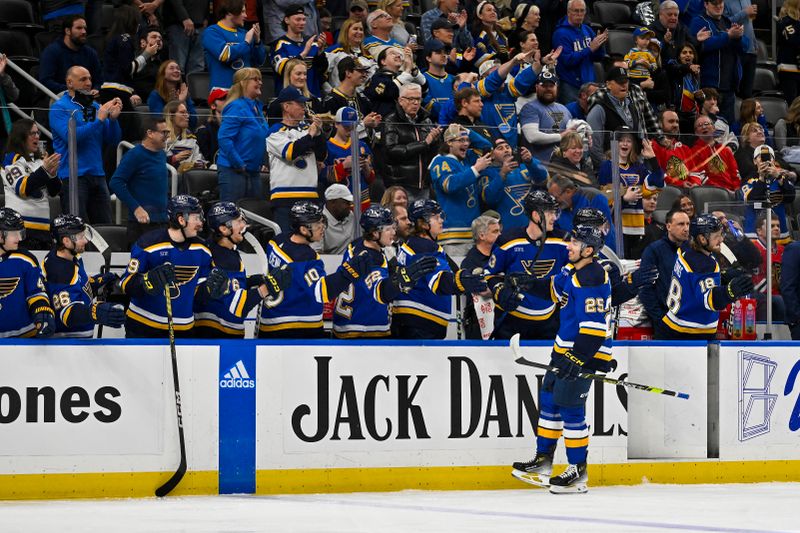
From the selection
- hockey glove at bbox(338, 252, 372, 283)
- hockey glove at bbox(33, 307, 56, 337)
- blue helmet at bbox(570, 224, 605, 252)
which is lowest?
hockey glove at bbox(33, 307, 56, 337)

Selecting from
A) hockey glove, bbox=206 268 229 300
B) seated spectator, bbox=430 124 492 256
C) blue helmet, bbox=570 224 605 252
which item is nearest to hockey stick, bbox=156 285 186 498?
hockey glove, bbox=206 268 229 300

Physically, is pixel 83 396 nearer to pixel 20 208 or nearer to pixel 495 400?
pixel 20 208

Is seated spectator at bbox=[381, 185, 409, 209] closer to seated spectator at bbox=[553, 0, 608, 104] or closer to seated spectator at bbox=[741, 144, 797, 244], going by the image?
seated spectator at bbox=[741, 144, 797, 244]

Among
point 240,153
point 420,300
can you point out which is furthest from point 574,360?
point 240,153

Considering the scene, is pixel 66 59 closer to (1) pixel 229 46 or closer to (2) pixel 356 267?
(1) pixel 229 46

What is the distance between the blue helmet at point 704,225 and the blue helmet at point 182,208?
3426 millimetres

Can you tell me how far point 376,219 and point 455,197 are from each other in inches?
40.0

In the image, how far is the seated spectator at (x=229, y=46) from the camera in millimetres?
Result: 11859

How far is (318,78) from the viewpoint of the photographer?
12133mm

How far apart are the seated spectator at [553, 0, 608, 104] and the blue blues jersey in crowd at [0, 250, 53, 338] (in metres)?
6.49

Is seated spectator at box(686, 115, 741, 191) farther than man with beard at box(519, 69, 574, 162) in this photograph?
Yes

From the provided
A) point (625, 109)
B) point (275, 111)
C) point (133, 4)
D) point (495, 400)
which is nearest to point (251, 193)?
point (275, 111)

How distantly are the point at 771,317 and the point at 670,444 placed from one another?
5.34 feet

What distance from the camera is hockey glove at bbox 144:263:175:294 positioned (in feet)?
27.8
